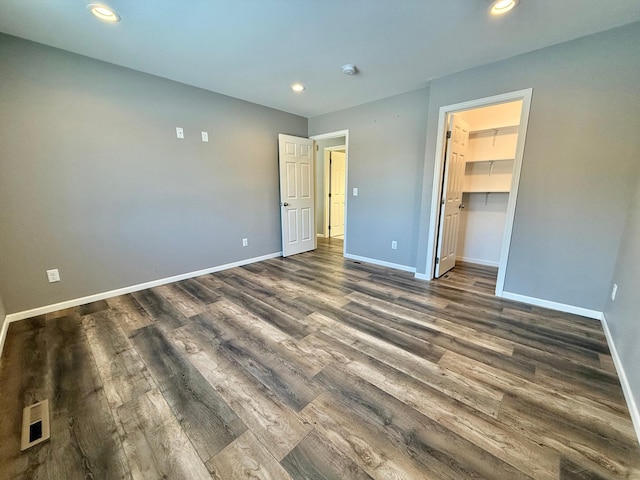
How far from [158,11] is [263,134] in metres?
2.18

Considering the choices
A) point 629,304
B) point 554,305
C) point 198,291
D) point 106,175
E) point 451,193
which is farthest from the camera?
point 451,193

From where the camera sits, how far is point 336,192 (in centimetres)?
Result: 631

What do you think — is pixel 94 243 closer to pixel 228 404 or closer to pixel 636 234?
pixel 228 404

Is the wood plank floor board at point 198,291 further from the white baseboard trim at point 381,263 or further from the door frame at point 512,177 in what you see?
the door frame at point 512,177

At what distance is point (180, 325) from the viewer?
7.26 ft

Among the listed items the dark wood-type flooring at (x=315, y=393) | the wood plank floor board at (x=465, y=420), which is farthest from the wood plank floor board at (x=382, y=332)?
the wood plank floor board at (x=465, y=420)

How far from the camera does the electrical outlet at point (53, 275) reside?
2420 mm

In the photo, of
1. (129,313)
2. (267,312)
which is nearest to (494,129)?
(267,312)

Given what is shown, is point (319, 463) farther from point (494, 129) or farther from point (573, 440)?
point (494, 129)

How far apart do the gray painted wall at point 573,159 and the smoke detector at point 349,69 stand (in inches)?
47.5

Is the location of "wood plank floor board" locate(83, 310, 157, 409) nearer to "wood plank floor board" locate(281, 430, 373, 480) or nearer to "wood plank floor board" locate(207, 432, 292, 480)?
"wood plank floor board" locate(207, 432, 292, 480)

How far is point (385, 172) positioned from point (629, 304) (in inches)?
109

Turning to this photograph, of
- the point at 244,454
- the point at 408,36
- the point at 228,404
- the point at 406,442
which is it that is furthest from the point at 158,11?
the point at 406,442

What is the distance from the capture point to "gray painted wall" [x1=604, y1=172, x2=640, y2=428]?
148 centimetres
